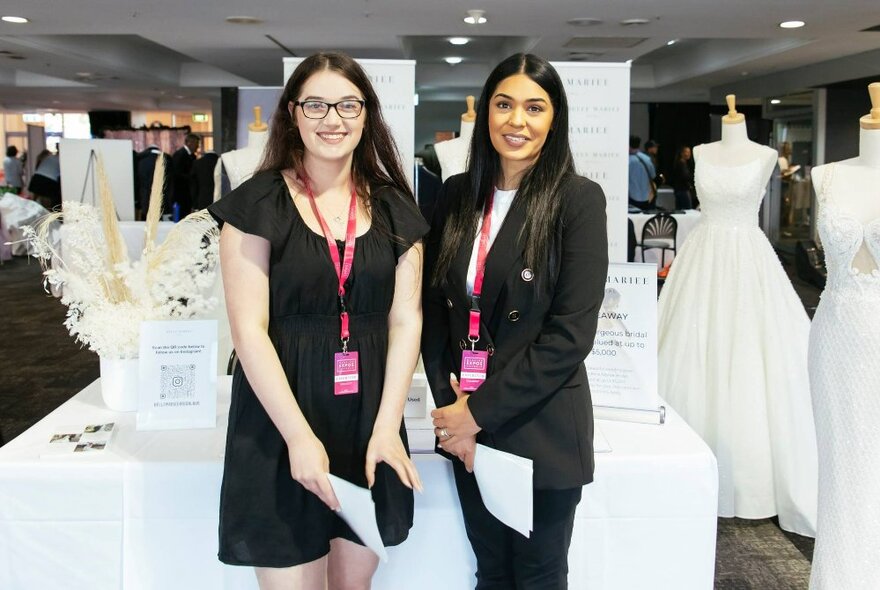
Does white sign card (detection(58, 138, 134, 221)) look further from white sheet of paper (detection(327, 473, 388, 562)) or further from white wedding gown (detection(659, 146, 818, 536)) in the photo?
white sheet of paper (detection(327, 473, 388, 562))

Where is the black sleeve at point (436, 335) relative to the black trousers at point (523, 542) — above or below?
above

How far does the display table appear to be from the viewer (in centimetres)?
196

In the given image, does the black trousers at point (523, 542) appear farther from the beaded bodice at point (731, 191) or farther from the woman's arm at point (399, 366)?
the beaded bodice at point (731, 191)

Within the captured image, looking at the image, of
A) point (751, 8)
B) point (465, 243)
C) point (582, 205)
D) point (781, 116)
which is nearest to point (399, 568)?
point (465, 243)

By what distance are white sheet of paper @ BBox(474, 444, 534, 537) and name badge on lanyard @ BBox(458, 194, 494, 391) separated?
0.41 feet

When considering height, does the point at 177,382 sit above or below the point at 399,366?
below

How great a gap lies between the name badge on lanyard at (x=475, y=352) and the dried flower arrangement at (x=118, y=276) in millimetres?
1012

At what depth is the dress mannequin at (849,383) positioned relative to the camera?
2041mm

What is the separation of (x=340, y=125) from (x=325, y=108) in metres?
0.04

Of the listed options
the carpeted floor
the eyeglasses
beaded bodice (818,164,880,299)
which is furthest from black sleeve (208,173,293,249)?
the carpeted floor

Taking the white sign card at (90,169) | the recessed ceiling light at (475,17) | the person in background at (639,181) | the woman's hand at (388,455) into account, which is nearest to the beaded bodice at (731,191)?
the woman's hand at (388,455)

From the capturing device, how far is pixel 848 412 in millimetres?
2059

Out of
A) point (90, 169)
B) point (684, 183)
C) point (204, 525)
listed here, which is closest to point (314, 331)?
point (204, 525)

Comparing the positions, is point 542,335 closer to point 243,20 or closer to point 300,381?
point 300,381
